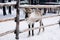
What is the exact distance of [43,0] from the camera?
22719 mm

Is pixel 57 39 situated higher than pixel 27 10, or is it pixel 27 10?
pixel 27 10

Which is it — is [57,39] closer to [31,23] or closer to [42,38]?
[42,38]

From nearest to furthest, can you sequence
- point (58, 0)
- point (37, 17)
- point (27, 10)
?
point (27, 10)
point (37, 17)
point (58, 0)

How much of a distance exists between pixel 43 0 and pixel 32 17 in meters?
16.0

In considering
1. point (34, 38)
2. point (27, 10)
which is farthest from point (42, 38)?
point (27, 10)

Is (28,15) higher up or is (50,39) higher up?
(28,15)

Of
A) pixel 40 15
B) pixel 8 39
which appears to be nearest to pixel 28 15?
pixel 40 15

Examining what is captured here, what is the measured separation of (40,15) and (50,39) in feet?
3.89

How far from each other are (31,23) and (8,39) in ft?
3.76

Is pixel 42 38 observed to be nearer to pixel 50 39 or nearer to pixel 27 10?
pixel 50 39

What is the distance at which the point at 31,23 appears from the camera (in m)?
7.19

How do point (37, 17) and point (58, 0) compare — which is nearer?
point (37, 17)

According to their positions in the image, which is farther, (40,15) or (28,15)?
(40,15)

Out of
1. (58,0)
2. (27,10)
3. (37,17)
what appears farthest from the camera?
(58,0)
